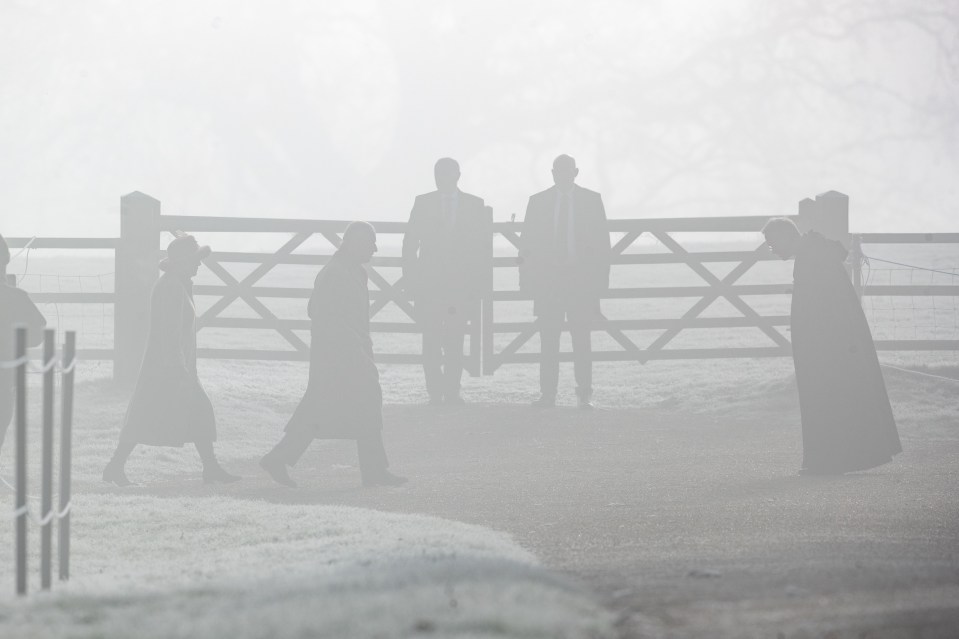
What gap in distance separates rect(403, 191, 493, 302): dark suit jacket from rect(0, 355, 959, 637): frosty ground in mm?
1239

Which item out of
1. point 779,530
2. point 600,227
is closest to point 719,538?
point 779,530

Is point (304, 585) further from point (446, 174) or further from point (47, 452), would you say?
point (446, 174)

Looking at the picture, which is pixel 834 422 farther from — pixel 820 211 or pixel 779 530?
pixel 820 211

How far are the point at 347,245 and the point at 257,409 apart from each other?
4.79 meters

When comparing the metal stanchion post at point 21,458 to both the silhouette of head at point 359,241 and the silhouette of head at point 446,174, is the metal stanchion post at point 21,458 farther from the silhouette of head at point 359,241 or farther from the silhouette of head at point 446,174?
the silhouette of head at point 446,174

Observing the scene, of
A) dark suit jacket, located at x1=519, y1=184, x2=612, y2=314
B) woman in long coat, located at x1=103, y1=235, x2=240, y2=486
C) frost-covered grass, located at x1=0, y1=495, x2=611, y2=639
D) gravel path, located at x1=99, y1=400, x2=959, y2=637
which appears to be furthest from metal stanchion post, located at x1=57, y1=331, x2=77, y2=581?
dark suit jacket, located at x1=519, y1=184, x2=612, y2=314

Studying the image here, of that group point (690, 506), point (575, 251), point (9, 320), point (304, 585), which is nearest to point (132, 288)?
point (575, 251)

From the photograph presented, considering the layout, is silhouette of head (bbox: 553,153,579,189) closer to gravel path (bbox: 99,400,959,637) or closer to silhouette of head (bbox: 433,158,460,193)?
silhouette of head (bbox: 433,158,460,193)

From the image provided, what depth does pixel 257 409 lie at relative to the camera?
44.9 ft

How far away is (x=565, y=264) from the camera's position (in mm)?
13719

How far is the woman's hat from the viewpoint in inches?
378

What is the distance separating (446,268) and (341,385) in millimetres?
4718

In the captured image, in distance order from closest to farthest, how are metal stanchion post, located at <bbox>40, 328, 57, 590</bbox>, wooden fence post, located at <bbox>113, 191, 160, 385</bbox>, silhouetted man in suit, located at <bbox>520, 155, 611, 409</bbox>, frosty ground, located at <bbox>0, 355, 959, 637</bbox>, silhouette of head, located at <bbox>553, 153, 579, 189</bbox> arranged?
frosty ground, located at <bbox>0, 355, 959, 637</bbox> < metal stanchion post, located at <bbox>40, 328, 57, 590</bbox> < silhouette of head, located at <bbox>553, 153, 579, 189</bbox> < silhouetted man in suit, located at <bbox>520, 155, 611, 409</bbox> < wooden fence post, located at <bbox>113, 191, 160, 385</bbox>

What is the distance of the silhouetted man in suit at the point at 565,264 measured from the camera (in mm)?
13641
